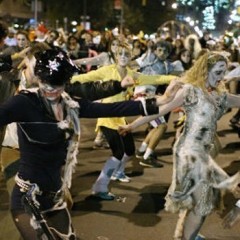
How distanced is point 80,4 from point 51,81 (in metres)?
47.3

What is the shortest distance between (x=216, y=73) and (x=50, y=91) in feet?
5.59

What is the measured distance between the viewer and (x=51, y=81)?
3.36 metres

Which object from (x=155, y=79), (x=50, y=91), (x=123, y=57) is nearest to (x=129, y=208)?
(x=155, y=79)

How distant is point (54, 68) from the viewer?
132 inches

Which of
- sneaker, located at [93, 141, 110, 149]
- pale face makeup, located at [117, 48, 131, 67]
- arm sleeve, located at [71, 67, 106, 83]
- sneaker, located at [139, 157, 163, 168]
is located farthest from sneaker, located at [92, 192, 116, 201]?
sneaker, located at [93, 141, 110, 149]

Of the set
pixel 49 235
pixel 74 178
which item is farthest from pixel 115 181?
pixel 49 235

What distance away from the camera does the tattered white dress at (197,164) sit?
175 inches

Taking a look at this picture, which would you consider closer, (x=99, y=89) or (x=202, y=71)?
(x=99, y=89)

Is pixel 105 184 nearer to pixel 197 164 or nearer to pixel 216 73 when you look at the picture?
pixel 197 164

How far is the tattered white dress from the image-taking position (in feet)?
14.6

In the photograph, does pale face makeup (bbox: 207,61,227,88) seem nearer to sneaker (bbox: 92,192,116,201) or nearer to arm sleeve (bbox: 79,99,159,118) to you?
arm sleeve (bbox: 79,99,159,118)

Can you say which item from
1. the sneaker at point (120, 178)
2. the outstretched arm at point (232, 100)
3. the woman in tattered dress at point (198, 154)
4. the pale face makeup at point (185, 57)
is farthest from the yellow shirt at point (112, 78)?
the pale face makeup at point (185, 57)

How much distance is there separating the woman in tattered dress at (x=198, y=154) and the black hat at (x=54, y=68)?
1246mm

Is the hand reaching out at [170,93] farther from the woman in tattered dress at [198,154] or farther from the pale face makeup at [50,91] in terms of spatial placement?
the pale face makeup at [50,91]
